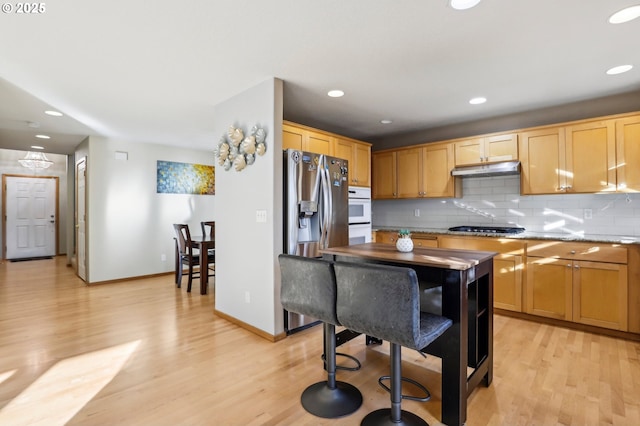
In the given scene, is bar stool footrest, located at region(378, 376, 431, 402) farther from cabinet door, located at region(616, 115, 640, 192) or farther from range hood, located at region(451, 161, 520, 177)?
cabinet door, located at region(616, 115, 640, 192)

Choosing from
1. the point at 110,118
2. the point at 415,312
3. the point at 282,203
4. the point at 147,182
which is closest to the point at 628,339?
the point at 415,312

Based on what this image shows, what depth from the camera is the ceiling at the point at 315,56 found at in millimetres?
1921

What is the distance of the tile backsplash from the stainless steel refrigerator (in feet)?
5.63

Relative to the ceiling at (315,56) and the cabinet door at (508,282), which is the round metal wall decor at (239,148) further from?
the cabinet door at (508,282)

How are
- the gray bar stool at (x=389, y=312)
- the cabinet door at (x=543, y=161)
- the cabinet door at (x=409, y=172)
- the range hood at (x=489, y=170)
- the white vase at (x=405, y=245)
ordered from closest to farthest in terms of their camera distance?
the gray bar stool at (x=389, y=312) < the white vase at (x=405, y=245) < the cabinet door at (x=543, y=161) < the range hood at (x=489, y=170) < the cabinet door at (x=409, y=172)

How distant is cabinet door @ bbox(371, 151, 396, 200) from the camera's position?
480cm

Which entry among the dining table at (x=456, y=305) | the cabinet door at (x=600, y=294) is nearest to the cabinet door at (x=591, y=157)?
the cabinet door at (x=600, y=294)

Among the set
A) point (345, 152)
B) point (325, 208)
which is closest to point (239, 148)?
point (325, 208)

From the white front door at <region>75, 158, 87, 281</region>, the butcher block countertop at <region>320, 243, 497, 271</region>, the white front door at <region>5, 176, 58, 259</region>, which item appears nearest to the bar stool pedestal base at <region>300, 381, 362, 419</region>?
the butcher block countertop at <region>320, 243, 497, 271</region>

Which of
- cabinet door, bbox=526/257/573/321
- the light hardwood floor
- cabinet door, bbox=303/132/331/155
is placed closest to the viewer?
the light hardwood floor

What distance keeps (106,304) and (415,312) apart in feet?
13.7

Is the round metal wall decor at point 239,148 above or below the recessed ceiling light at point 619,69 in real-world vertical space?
below

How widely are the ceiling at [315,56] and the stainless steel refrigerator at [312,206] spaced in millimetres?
743

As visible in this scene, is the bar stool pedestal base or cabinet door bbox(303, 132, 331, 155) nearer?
the bar stool pedestal base
